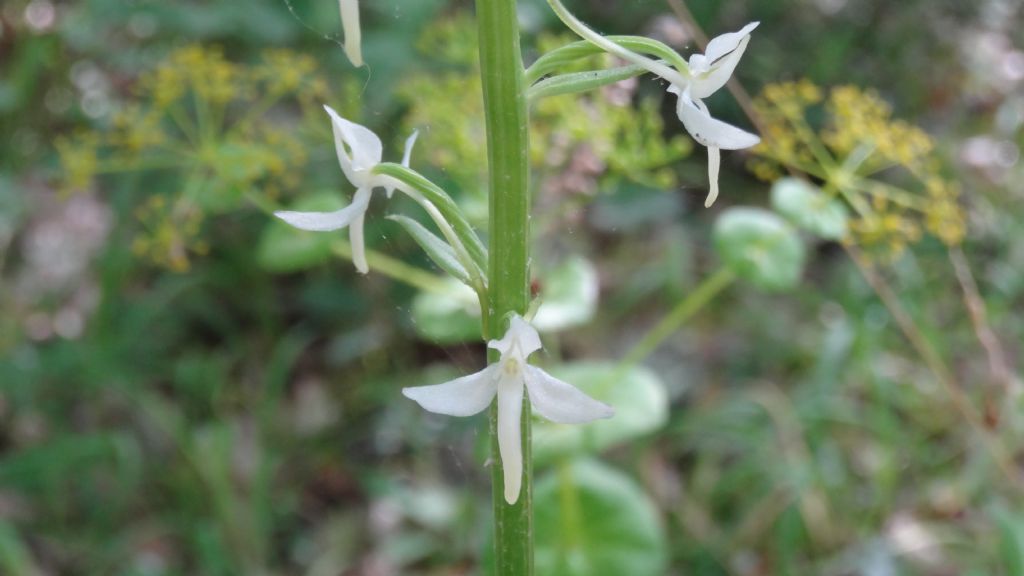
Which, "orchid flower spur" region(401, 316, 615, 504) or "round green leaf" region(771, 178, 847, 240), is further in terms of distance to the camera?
"round green leaf" region(771, 178, 847, 240)

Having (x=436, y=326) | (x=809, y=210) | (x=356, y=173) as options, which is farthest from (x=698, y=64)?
(x=436, y=326)

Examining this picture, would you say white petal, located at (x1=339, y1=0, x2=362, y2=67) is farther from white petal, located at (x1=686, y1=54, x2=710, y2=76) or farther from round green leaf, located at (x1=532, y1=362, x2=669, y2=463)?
round green leaf, located at (x1=532, y1=362, x2=669, y2=463)

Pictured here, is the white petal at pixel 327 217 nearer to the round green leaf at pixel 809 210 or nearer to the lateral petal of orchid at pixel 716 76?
the lateral petal of orchid at pixel 716 76

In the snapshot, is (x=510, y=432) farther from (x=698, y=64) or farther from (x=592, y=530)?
(x=592, y=530)

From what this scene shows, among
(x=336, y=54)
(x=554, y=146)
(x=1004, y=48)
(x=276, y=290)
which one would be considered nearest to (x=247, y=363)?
(x=276, y=290)

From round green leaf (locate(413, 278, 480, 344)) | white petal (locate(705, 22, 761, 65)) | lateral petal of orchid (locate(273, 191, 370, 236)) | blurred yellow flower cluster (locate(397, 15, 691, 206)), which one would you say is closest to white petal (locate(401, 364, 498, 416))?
lateral petal of orchid (locate(273, 191, 370, 236))
